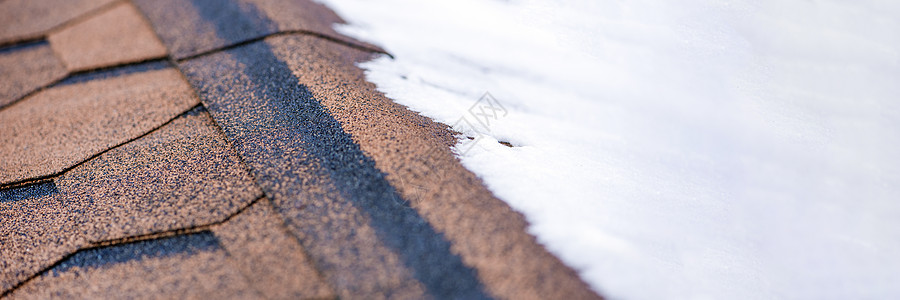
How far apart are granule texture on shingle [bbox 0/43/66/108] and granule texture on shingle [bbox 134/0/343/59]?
30 cm

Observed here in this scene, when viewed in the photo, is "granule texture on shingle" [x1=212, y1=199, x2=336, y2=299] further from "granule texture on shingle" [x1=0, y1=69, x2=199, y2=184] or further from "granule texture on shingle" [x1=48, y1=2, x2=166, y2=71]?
"granule texture on shingle" [x1=48, y1=2, x2=166, y2=71]

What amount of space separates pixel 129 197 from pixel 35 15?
1217 millimetres

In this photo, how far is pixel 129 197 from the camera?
907mm

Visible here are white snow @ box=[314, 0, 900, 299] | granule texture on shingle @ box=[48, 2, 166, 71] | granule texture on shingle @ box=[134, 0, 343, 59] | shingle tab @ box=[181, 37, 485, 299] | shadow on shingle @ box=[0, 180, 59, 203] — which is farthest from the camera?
granule texture on shingle @ box=[48, 2, 166, 71]

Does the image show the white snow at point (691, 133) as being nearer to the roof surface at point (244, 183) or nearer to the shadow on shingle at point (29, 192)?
the roof surface at point (244, 183)

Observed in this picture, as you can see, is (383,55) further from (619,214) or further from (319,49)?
(619,214)

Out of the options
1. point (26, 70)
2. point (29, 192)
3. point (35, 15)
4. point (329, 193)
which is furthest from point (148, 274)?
point (35, 15)

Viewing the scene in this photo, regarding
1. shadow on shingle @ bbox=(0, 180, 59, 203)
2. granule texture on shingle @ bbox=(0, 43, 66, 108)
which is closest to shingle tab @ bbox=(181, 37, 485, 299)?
shadow on shingle @ bbox=(0, 180, 59, 203)

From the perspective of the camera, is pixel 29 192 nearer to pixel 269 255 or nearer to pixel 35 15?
pixel 269 255

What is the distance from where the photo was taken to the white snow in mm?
822

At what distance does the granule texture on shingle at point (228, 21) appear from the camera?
123 centimetres


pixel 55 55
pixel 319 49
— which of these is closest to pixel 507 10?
pixel 319 49

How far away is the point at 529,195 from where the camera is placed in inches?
32.2

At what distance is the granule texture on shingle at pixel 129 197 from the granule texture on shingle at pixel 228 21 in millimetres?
268
